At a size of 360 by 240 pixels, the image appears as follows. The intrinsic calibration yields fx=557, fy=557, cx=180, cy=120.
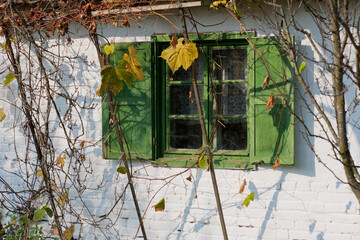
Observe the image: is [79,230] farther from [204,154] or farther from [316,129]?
[316,129]

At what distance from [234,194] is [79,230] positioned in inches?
62.3

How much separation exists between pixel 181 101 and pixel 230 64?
1.87ft

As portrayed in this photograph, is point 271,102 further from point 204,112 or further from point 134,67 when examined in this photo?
point 134,67

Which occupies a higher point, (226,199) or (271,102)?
(271,102)

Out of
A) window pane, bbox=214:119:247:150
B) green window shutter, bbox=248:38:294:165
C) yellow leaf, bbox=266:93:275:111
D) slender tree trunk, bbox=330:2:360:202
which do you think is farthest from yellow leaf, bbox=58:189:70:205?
slender tree trunk, bbox=330:2:360:202

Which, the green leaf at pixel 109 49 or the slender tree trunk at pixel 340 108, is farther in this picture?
the green leaf at pixel 109 49

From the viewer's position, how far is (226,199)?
4922mm

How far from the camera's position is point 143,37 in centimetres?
515

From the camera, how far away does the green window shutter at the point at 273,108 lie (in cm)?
466

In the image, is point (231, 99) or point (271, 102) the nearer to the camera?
point (271, 102)

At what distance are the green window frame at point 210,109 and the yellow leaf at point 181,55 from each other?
308 millimetres

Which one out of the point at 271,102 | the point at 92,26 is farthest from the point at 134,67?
the point at 271,102

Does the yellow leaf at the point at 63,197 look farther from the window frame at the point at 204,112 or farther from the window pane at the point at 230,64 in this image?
the window pane at the point at 230,64

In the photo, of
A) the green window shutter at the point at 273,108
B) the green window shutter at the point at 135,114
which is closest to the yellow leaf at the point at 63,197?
the green window shutter at the point at 135,114
